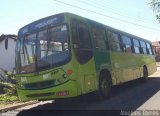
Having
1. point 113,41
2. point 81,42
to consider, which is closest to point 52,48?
point 81,42

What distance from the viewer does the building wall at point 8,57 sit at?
27144 millimetres

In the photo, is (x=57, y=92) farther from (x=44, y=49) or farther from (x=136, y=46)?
(x=136, y=46)

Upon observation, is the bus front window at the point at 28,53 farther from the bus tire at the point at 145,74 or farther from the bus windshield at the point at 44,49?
the bus tire at the point at 145,74

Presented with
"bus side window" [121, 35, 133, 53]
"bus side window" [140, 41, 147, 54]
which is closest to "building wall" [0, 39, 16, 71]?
"bus side window" [140, 41, 147, 54]

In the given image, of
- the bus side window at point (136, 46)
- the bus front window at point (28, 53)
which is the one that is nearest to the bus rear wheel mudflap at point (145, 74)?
the bus side window at point (136, 46)

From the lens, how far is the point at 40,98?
9992 millimetres

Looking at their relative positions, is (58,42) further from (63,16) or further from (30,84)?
(30,84)

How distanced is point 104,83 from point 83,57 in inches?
78.1

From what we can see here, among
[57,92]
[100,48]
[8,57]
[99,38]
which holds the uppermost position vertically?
[8,57]

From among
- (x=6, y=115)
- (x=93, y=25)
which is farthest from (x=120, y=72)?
(x=6, y=115)

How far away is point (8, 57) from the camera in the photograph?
2736 cm

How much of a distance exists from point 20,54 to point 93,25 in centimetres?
301

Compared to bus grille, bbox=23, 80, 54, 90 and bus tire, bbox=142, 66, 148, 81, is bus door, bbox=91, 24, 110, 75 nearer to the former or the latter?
bus grille, bbox=23, 80, 54, 90

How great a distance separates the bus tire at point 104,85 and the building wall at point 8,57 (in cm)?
1640
